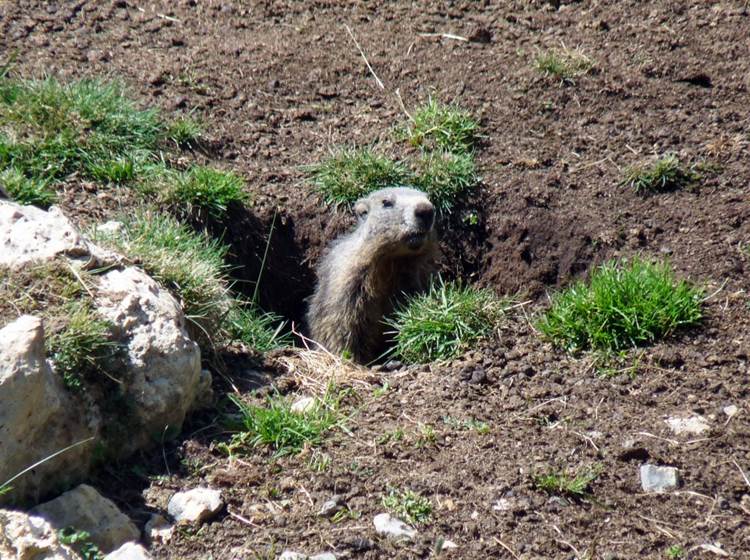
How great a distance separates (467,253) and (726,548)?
3.58m

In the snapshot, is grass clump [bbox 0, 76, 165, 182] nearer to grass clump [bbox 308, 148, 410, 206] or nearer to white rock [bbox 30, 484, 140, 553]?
grass clump [bbox 308, 148, 410, 206]

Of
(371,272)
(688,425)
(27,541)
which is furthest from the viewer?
(371,272)

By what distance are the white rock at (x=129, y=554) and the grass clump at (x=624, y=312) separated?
2686 millimetres

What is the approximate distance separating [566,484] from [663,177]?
10.1 ft

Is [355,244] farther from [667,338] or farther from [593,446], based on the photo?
[593,446]

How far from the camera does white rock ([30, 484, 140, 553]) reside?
3.86m

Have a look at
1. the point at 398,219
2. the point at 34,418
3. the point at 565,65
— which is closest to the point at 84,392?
the point at 34,418

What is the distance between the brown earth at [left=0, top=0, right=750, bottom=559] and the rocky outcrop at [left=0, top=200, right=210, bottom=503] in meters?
0.21

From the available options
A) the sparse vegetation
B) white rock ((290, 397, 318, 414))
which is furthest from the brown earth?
the sparse vegetation

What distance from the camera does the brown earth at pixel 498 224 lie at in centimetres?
409

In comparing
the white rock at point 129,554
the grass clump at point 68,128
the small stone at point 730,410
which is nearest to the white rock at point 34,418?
the white rock at point 129,554

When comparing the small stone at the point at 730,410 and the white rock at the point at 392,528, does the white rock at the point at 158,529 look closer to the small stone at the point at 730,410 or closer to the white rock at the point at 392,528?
the white rock at the point at 392,528

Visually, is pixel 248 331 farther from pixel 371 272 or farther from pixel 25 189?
pixel 25 189

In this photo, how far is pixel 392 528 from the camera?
3986mm
